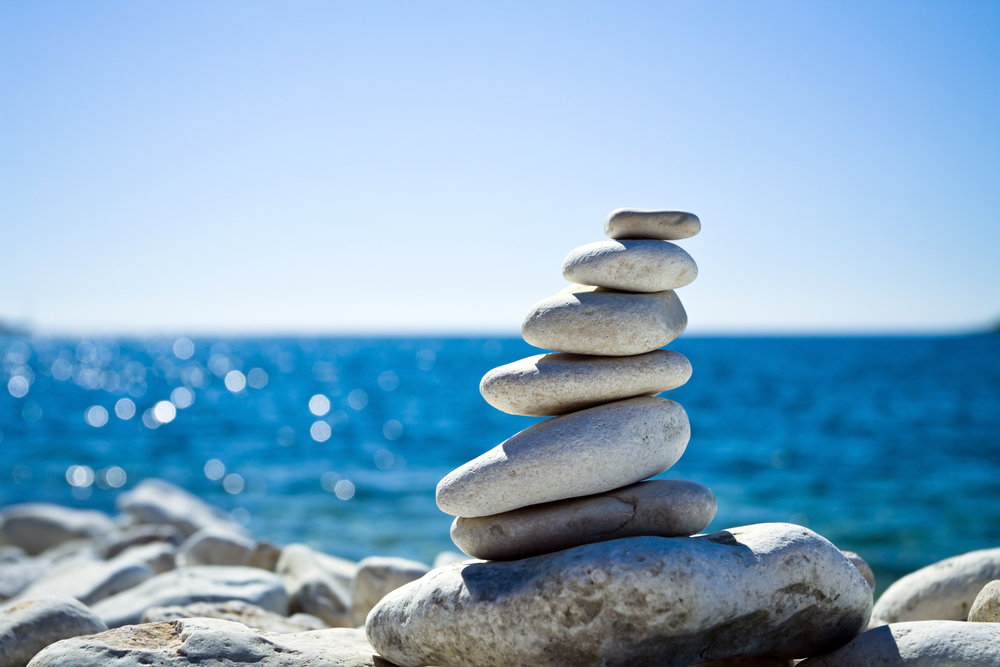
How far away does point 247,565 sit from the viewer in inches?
295

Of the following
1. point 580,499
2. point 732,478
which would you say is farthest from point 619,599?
point 732,478

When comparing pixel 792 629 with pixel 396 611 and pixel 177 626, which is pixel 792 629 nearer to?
pixel 396 611

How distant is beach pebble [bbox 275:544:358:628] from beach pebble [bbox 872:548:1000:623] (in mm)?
3878

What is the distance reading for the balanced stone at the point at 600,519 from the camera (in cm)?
349

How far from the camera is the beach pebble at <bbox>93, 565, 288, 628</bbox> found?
16.0 ft

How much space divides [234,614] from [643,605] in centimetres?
294

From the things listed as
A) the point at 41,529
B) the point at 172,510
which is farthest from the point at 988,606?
the point at 41,529

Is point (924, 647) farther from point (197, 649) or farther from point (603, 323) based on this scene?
point (197, 649)

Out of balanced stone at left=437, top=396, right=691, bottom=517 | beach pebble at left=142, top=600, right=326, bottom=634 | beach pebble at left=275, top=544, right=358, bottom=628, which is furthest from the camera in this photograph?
beach pebble at left=275, top=544, right=358, bottom=628

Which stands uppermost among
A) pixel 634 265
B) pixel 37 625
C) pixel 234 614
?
pixel 634 265

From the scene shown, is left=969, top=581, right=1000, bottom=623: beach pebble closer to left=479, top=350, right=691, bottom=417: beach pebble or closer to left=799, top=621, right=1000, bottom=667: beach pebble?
left=799, top=621, right=1000, bottom=667: beach pebble

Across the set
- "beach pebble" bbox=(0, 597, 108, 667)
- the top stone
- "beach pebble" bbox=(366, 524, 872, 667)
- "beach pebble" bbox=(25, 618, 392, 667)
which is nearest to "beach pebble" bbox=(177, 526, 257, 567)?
"beach pebble" bbox=(0, 597, 108, 667)

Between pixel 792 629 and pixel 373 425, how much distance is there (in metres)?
22.6

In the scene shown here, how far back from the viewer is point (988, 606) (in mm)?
3566
